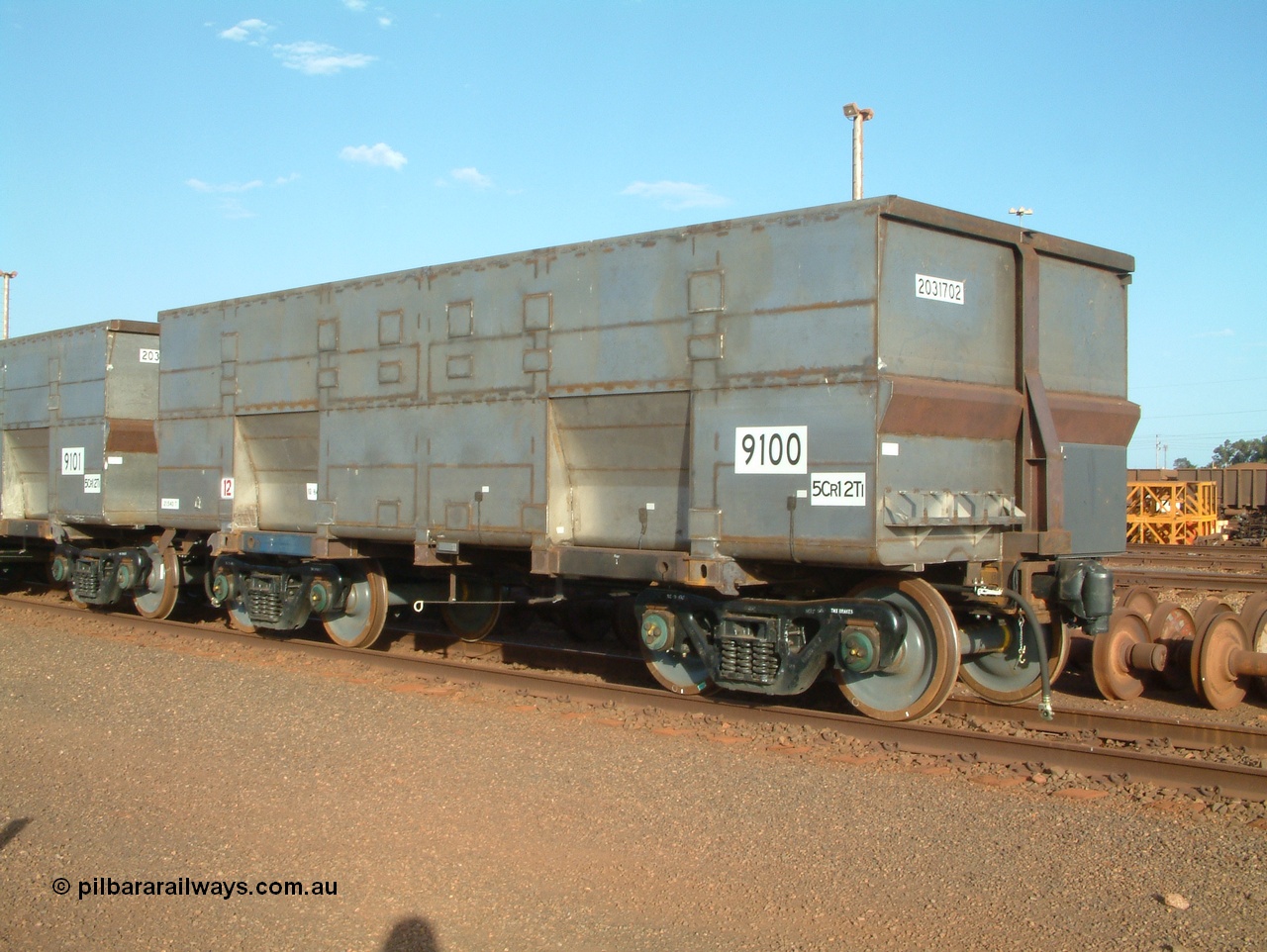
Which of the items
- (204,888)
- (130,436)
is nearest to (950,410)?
(204,888)

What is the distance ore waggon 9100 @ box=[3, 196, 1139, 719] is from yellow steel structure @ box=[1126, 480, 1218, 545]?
2680 centimetres

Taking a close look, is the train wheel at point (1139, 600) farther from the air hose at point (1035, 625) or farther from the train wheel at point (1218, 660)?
the air hose at point (1035, 625)

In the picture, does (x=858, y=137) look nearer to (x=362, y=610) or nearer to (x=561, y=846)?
(x=362, y=610)

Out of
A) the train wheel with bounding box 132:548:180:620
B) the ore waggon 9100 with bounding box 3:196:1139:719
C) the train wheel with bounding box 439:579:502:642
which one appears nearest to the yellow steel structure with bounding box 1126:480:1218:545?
the train wheel with bounding box 439:579:502:642

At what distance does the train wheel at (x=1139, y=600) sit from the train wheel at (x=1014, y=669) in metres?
1.03

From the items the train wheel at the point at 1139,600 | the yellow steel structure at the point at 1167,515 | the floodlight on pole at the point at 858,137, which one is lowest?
the train wheel at the point at 1139,600

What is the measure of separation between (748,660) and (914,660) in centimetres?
126

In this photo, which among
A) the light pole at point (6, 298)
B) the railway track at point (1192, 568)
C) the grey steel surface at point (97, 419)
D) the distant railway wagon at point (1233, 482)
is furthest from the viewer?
the distant railway wagon at point (1233, 482)

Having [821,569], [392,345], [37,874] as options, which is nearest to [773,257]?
[821,569]

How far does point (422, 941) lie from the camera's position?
15.4 ft

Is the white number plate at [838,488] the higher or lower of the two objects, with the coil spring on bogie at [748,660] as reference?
higher

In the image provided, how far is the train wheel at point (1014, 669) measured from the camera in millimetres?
9125

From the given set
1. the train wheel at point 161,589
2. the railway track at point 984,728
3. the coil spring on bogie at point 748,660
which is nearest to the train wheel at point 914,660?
the railway track at point 984,728

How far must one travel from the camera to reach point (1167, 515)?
34.9 metres
